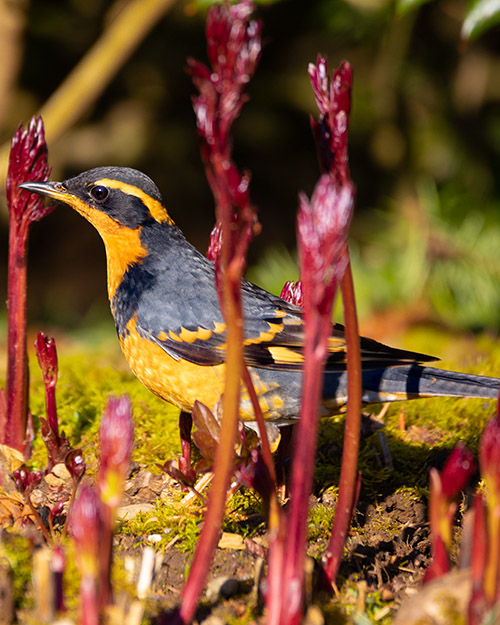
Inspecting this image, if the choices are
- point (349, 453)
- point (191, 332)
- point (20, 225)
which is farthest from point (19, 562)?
point (20, 225)

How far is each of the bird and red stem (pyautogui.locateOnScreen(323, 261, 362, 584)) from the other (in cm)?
75

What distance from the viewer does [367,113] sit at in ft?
27.1

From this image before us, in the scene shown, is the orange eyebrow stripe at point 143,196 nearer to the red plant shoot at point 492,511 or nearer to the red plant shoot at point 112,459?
the red plant shoot at point 112,459

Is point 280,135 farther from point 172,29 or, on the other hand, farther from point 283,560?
point 283,560

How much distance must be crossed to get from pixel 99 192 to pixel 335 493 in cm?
169

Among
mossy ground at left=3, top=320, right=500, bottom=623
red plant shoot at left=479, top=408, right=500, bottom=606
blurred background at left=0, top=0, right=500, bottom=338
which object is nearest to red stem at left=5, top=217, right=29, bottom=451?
mossy ground at left=3, top=320, right=500, bottom=623

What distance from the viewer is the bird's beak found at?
9.70 feet

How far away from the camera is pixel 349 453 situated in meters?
2.20

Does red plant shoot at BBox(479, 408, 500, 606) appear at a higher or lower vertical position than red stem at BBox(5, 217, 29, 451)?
lower

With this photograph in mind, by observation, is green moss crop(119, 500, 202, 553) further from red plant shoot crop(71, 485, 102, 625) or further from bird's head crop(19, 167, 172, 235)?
bird's head crop(19, 167, 172, 235)

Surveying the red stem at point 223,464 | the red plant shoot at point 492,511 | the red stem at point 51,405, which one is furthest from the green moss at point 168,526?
the red plant shoot at point 492,511

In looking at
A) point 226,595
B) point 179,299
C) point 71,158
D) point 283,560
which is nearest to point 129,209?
point 179,299

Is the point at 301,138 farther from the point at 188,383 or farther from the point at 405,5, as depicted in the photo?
the point at 188,383

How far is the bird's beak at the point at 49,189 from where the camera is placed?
2955 millimetres
